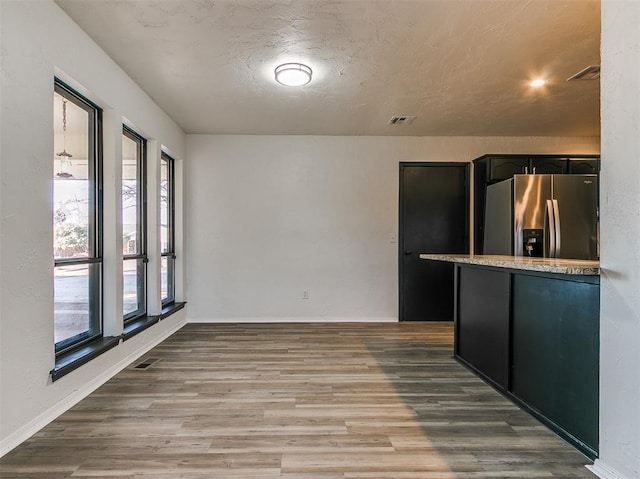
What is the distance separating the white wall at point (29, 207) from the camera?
5.97 ft

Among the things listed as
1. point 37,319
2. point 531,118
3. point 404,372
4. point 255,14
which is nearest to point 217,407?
point 37,319

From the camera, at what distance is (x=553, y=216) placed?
3902 mm

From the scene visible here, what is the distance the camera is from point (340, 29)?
2.38 meters

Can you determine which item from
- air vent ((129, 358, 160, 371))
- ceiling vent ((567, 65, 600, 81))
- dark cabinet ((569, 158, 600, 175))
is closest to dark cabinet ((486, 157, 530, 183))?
dark cabinet ((569, 158, 600, 175))

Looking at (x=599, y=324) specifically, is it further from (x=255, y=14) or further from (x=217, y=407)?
(x=255, y=14)

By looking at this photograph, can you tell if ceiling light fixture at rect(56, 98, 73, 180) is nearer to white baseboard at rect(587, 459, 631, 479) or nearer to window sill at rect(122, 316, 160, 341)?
window sill at rect(122, 316, 160, 341)

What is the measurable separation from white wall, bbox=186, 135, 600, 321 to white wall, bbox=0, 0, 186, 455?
7.72 feet

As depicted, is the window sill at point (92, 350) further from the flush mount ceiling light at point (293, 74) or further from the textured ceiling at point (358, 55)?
the flush mount ceiling light at point (293, 74)

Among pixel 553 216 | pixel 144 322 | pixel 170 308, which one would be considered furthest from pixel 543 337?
pixel 170 308

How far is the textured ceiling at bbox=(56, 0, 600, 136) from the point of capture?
86.5 inches

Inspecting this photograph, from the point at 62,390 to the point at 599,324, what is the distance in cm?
310

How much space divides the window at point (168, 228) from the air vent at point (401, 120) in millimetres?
2814

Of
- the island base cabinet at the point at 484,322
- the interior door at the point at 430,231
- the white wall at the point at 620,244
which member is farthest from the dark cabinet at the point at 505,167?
the white wall at the point at 620,244

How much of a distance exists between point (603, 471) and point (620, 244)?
1055 mm
